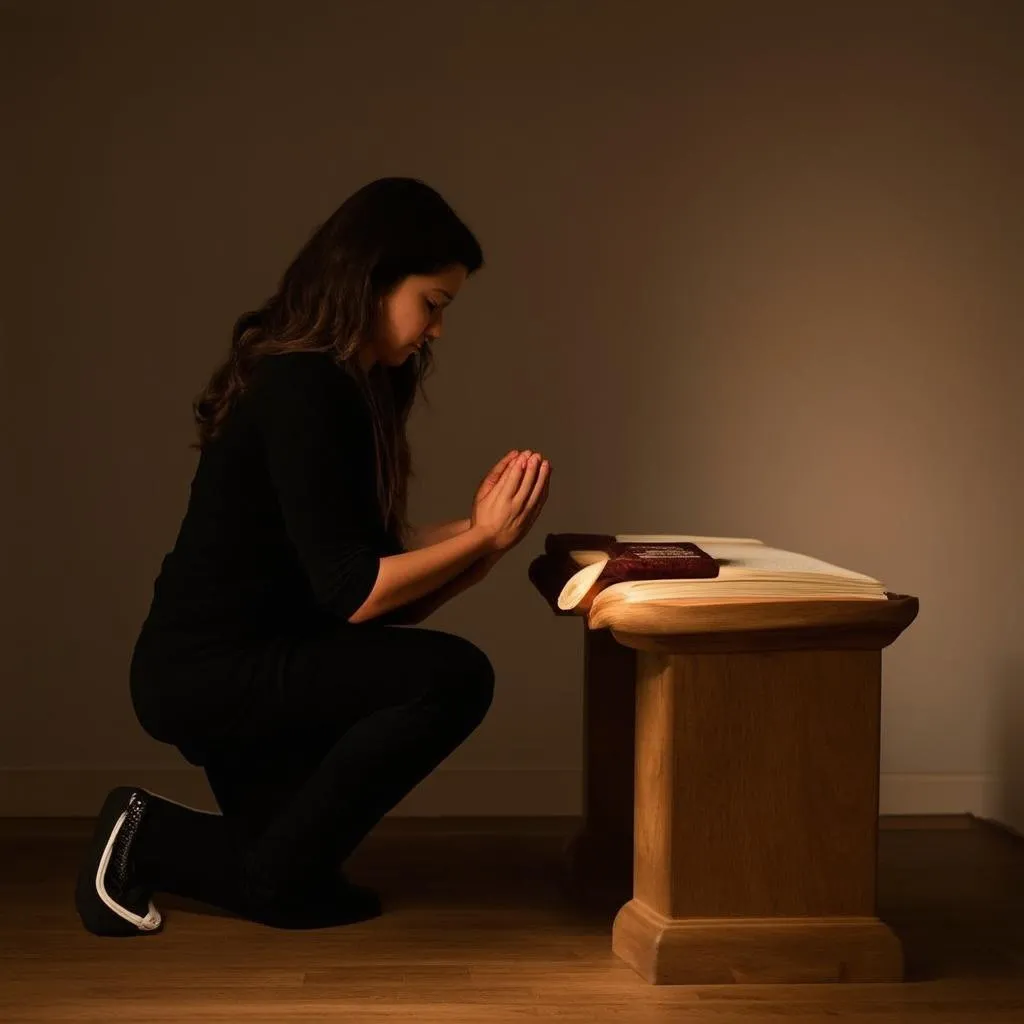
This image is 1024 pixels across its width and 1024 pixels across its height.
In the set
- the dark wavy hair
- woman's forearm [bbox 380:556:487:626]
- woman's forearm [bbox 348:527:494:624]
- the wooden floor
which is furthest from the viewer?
woman's forearm [bbox 380:556:487:626]

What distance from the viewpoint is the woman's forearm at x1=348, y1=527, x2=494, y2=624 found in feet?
6.92

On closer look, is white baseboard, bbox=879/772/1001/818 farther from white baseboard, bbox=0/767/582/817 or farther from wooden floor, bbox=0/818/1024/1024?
white baseboard, bbox=0/767/582/817

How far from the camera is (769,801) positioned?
2010 mm

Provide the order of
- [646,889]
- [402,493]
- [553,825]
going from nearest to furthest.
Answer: [646,889]
[402,493]
[553,825]

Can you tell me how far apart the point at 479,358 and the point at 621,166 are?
19.0 inches

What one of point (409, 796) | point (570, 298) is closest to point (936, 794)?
point (409, 796)

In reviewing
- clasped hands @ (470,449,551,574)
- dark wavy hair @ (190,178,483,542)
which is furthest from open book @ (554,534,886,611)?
dark wavy hair @ (190,178,483,542)

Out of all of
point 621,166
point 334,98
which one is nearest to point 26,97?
point 334,98

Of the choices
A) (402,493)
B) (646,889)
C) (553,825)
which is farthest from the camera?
(553,825)

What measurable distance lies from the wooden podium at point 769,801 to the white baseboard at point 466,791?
114cm

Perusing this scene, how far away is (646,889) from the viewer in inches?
81.7

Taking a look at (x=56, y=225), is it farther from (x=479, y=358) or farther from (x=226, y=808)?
(x=226, y=808)

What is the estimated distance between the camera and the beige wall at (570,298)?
10.2 feet

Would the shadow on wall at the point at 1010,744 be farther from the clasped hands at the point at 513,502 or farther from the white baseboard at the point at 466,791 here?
the clasped hands at the point at 513,502
